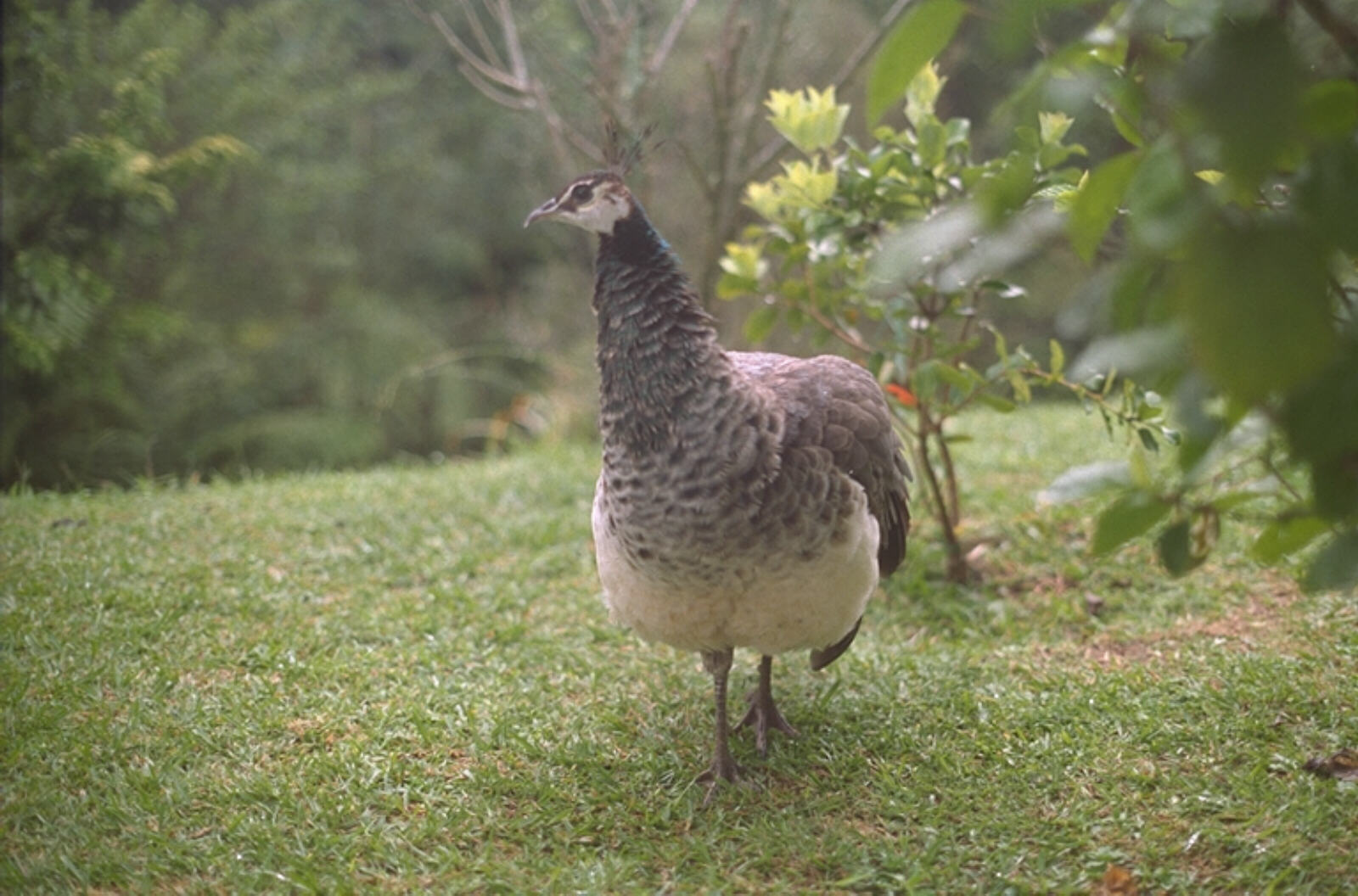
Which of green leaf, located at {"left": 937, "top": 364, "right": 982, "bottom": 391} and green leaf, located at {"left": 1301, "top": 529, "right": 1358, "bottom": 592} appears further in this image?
green leaf, located at {"left": 937, "top": 364, "right": 982, "bottom": 391}

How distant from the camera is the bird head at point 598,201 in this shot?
2.87 m

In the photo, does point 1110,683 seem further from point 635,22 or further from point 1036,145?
point 635,22

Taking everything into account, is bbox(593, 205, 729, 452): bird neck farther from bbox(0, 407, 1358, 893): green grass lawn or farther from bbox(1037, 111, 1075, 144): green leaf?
bbox(1037, 111, 1075, 144): green leaf

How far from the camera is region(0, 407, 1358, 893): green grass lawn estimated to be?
7.98 feet

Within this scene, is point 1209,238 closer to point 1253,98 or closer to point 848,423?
point 1253,98

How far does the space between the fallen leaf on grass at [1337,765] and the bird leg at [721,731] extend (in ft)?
4.66

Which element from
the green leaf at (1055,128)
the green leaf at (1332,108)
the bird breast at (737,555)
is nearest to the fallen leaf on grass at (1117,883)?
the bird breast at (737,555)

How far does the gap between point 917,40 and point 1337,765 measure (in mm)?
2101

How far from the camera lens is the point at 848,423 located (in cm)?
299

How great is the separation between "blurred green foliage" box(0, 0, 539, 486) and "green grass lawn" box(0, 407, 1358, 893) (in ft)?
6.03

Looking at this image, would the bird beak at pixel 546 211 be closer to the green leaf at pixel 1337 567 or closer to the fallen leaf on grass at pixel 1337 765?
the green leaf at pixel 1337 567

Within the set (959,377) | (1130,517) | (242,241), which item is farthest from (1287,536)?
(242,241)

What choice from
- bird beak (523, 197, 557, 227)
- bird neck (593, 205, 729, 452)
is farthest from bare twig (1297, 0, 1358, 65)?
bird beak (523, 197, 557, 227)

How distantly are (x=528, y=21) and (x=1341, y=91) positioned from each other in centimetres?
643
